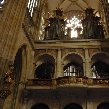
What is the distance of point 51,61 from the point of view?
68.0 feet

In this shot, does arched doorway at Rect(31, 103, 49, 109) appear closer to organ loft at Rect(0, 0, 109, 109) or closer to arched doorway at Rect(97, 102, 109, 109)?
organ loft at Rect(0, 0, 109, 109)

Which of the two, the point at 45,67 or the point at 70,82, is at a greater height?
the point at 45,67

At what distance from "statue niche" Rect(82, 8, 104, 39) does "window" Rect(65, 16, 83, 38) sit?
235 centimetres

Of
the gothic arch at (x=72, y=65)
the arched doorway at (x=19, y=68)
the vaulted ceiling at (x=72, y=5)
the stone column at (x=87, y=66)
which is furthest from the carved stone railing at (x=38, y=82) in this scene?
the vaulted ceiling at (x=72, y=5)

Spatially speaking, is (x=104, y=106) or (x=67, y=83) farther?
(x=104, y=106)

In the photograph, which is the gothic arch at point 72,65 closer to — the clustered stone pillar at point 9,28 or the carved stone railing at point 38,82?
the carved stone railing at point 38,82

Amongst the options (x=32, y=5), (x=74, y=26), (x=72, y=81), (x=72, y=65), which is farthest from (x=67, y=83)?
Answer: (x=74, y=26)

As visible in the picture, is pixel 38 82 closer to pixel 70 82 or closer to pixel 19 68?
pixel 19 68

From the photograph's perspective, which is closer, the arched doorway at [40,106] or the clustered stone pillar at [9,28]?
the clustered stone pillar at [9,28]

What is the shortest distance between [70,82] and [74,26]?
1154cm

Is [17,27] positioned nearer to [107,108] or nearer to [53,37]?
[53,37]

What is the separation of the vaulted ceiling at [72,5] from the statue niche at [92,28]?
401 cm

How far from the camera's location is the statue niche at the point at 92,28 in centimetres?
2152

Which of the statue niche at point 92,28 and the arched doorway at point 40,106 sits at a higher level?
the statue niche at point 92,28
